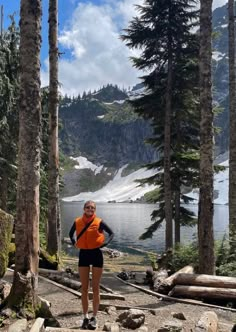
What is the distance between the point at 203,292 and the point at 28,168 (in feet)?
19.3

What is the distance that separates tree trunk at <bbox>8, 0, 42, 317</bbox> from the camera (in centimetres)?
702

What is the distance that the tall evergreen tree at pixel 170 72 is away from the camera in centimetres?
2133

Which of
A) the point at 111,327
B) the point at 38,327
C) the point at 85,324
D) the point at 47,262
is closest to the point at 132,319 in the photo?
the point at 111,327

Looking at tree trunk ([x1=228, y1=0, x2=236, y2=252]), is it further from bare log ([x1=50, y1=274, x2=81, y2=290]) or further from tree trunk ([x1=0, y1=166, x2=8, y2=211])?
tree trunk ([x1=0, y1=166, x2=8, y2=211])

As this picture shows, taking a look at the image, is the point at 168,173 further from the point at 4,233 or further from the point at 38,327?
the point at 38,327

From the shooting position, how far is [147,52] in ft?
72.6

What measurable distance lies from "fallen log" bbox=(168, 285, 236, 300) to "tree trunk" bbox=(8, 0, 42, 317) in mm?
5006

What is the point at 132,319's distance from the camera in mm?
7316

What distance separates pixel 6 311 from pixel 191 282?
19.5 feet

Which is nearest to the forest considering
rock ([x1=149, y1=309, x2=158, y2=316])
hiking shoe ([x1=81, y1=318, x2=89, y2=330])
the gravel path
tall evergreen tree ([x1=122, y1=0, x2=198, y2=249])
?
tall evergreen tree ([x1=122, y1=0, x2=198, y2=249])

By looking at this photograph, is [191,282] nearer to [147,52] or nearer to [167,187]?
[167,187]

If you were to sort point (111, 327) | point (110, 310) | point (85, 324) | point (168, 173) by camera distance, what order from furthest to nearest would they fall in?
point (168, 173), point (110, 310), point (111, 327), point (85, 324)

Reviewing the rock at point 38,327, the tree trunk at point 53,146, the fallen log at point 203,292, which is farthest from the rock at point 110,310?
the tree trunk at point 53,146

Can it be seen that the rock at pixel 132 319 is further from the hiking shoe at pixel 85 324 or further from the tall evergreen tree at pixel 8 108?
the tall evergreen tree at pixel 8 108
